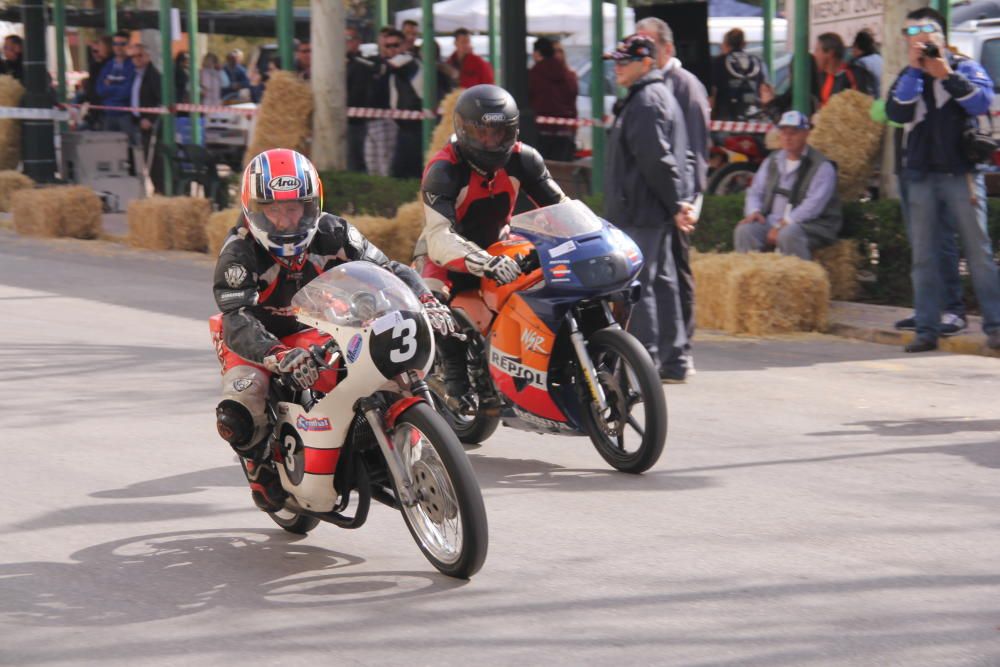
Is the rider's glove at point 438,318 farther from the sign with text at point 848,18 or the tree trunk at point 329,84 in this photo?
the tree trunk at point 329,84

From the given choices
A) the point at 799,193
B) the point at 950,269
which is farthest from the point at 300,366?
the point at 799,193

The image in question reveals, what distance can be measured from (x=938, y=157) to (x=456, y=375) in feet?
13.6

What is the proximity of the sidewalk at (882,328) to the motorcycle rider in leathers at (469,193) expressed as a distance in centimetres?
377

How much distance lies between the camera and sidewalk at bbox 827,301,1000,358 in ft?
34.6

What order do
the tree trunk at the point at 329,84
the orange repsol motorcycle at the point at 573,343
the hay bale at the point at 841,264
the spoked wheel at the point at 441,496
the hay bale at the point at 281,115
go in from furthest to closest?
1. the tree trunk at the point at 329,84
2. the hay bale at the point at 281,115
3. the hay bale at the point at 841,264
4. the orange repsol motorcycle at the point at 573,343
5. the spoked wheel at the point at 441,496

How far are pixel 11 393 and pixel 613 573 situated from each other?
5.09 meters

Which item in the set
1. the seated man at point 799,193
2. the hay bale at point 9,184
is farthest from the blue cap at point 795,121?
the hay bale at point 9,184

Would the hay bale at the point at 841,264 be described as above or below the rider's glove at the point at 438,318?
below

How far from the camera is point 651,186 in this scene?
9430 millimetres

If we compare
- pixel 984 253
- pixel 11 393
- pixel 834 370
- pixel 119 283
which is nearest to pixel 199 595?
pixel 11 393

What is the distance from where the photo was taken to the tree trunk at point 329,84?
57.8 ft

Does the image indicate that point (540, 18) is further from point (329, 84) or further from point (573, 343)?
point (573, 343)

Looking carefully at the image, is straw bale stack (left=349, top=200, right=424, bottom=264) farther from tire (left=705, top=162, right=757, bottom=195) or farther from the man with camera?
the man with camera

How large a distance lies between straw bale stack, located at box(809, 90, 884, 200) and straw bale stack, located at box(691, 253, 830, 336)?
117cm
